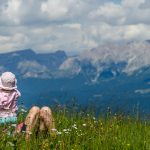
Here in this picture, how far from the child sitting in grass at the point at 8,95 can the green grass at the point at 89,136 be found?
3.77 ft

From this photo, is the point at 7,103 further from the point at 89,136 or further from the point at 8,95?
the point at 89,136

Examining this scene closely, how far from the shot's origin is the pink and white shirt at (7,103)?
11.3 m

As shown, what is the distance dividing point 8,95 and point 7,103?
177mm

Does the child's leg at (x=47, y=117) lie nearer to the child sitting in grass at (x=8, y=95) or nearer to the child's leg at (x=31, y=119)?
the child's leg at (x=31, y=119)

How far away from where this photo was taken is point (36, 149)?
823 cm

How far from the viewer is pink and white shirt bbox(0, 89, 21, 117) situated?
11.3 meters

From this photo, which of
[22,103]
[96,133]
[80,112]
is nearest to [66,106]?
[80,112]

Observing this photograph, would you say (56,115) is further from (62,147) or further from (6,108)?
(62,147)

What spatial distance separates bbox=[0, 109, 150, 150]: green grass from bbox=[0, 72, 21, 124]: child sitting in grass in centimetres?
115

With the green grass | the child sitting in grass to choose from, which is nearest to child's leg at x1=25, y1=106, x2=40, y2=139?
the green grass

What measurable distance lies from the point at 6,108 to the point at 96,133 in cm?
248

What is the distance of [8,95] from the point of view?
447 inches

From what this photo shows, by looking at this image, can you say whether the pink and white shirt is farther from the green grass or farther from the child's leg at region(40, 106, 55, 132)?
the child's leg at region(40, 106, 55, 132)

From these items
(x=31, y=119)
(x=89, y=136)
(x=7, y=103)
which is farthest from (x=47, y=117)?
(x=7, y=103)
